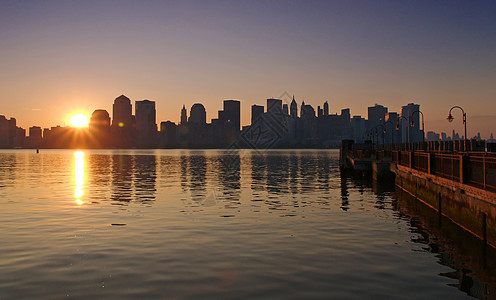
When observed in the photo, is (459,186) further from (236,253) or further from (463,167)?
(236,253)

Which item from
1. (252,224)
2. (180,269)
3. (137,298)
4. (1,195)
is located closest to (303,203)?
(252,224)

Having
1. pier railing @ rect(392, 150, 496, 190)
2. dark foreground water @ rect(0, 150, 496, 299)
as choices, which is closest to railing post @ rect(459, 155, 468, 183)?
pier railing @ rect(392, 150, 496, 190)

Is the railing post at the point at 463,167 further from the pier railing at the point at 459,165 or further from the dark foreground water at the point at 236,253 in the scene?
the dark foreground water at the point at 236,253

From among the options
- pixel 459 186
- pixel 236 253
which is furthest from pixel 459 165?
pixel 236 253

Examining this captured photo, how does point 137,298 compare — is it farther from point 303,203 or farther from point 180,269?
point 303,203

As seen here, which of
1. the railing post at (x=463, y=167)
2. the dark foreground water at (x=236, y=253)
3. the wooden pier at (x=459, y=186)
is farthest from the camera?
→ the railing post at (x=463, y=167)

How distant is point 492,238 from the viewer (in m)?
17.2

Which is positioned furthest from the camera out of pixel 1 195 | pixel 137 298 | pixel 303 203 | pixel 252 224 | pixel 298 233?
pixel 1 195

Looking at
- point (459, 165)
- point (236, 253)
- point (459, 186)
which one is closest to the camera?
point (236, 253)

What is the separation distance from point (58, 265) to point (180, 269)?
4244 millimetres

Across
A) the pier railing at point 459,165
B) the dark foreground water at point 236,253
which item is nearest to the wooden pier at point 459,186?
the pier railing at point 459,165

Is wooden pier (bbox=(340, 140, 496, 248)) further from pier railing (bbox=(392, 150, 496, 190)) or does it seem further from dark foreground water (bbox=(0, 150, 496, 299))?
dark foreground water (bbox=(0, 150, 496, 299))

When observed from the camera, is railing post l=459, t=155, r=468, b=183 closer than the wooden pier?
No

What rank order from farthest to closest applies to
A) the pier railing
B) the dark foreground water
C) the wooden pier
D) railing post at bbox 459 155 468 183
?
railing post at bbox 459 155 468 183
the pier railing
the wooden pier
the dark foreground water
